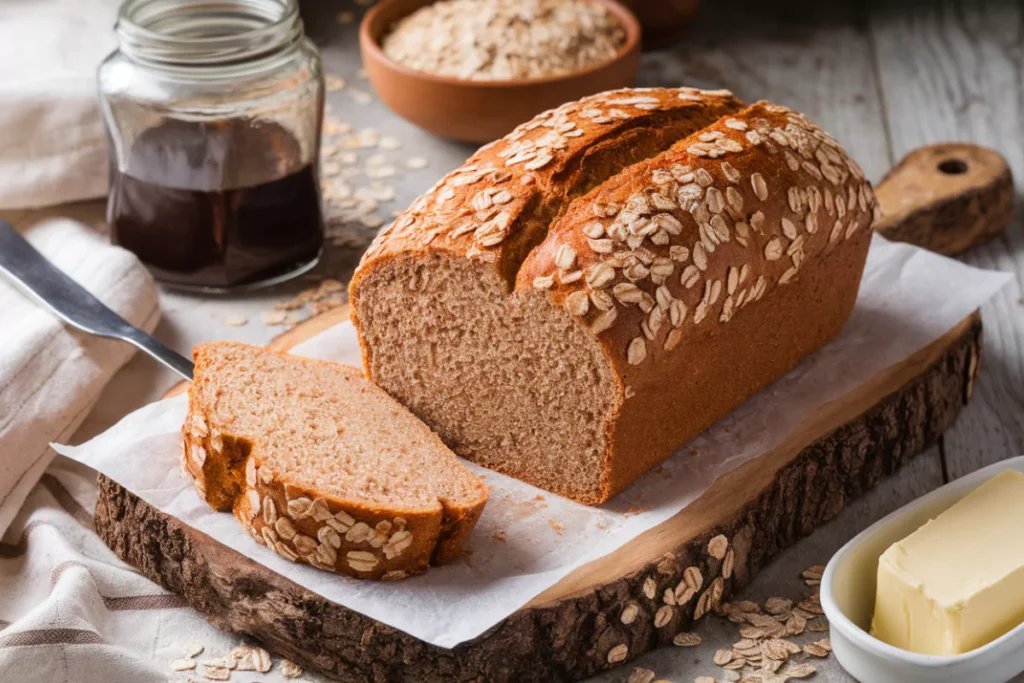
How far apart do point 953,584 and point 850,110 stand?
257 centimetres

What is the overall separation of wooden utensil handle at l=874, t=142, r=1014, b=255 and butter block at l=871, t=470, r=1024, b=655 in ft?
4.48

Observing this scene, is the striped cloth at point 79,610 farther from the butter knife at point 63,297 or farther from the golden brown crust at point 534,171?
the golden brown crust at point 534,171

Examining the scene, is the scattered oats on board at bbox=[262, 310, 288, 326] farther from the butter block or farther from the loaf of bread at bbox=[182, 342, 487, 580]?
the butter block

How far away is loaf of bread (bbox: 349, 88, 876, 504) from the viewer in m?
2.33

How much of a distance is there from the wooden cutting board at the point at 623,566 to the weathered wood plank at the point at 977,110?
0.13 metres

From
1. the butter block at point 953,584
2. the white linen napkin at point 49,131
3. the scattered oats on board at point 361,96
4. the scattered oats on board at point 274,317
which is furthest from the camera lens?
the scattered oats on board at point 361,96

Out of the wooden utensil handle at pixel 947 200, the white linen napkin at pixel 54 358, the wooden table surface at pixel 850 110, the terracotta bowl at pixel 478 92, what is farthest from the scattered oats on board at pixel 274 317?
the wooden utensil handle at pixel 947 200

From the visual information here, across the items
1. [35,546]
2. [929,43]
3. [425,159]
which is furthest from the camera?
[929,43]

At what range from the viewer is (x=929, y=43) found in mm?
4746

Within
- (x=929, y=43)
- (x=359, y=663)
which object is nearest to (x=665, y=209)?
(x=359, y=663)

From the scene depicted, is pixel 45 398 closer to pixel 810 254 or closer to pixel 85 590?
pixel 85 590

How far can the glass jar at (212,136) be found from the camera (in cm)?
310

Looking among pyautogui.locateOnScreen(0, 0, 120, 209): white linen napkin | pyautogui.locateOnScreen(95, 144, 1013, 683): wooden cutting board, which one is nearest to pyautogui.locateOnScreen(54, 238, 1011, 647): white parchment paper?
pyautogui.locateOnScreen(95, 144, 1013, 683): wooden cutting board

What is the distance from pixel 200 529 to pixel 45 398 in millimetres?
665
